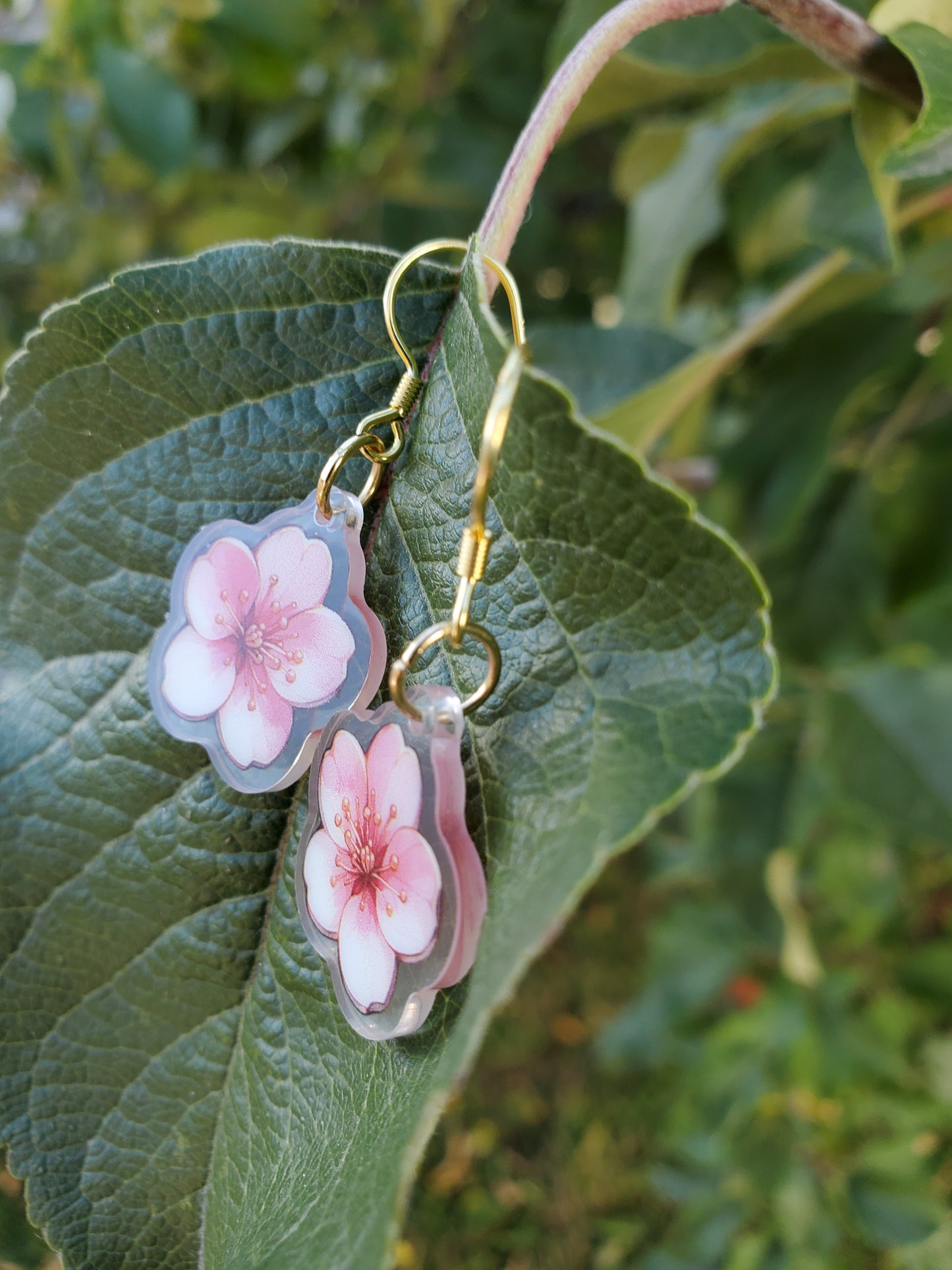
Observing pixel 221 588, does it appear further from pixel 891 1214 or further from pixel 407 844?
pixel 891 1214

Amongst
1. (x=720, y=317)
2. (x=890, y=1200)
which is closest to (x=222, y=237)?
(x=720, y=317)

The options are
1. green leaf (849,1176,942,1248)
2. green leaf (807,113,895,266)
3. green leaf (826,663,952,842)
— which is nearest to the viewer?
green leaf (807,113,895,266)

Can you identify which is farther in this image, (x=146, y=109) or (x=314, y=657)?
(x=146, y=109)

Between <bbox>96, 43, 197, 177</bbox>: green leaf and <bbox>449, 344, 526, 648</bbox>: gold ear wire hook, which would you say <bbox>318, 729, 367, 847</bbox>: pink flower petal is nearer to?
<bbox>449, 344, 526, 648</bbox>: gold ear wire hook

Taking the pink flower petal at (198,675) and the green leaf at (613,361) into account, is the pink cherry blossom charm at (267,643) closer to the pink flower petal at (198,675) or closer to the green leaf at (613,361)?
the pink flower petal at (198,675)

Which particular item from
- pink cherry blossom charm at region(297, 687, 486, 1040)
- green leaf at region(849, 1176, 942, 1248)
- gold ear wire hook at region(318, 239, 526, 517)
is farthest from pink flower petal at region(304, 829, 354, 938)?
green leaf at region(849, 1176, 942, 1248)

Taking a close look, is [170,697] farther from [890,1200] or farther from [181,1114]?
[890,1200]

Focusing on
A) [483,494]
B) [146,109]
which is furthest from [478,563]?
[146,109]
